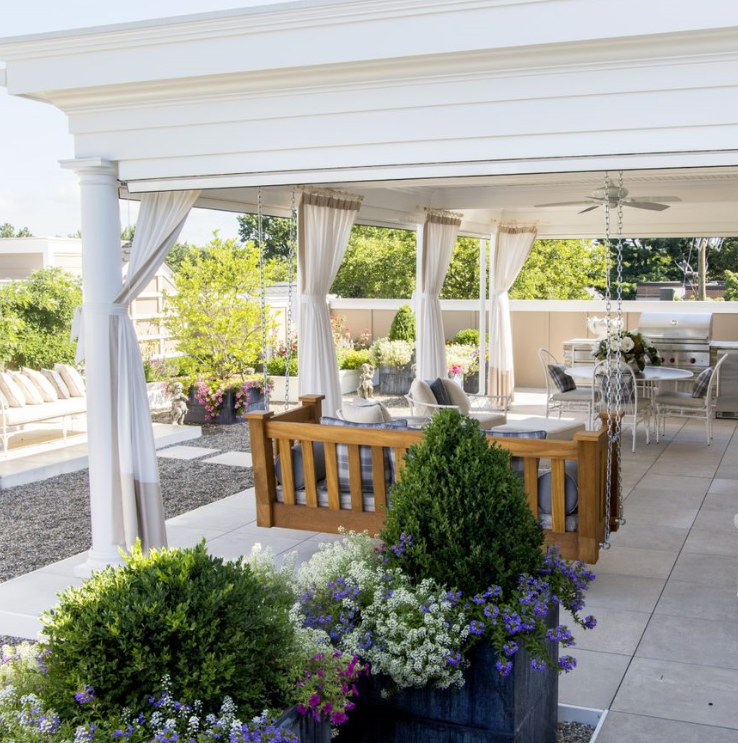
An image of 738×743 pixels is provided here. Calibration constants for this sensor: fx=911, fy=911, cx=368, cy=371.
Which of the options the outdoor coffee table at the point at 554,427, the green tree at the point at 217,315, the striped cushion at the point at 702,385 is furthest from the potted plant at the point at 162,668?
the green tree at the point at 217,315

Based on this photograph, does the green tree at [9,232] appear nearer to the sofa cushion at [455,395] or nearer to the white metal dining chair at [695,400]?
the sofa cushion at [455,395]

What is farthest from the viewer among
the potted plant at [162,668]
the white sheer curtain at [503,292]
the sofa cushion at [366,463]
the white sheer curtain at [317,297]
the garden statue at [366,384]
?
the garden statue at [366,384]

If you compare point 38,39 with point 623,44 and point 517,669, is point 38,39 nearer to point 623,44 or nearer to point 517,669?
point 623,44

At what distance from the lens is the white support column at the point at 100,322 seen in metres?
5.18

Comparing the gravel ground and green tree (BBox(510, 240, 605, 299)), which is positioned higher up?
green tree (BBox(510, 240, 605, 299))

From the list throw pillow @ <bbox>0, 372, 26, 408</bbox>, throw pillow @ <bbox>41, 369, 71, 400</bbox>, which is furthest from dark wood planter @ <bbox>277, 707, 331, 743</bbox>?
throw pillow @ <bbox>41, 369, 71, 400</bbox>

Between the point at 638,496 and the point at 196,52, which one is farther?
the point at 638,496

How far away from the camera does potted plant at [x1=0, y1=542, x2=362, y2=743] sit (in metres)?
2.16

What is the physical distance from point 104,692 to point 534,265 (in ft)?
61.3

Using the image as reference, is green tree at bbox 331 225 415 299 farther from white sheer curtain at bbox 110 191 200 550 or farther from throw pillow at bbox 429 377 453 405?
white sheer curtain at bbox 110 191 200 550

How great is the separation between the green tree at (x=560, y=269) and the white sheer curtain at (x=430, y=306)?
31.7ft

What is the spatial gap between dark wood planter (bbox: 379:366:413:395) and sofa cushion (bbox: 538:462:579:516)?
8.39 meters

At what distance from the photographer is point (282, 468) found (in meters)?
5.58

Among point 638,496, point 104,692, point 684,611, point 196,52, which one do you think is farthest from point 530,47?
point 638,496
